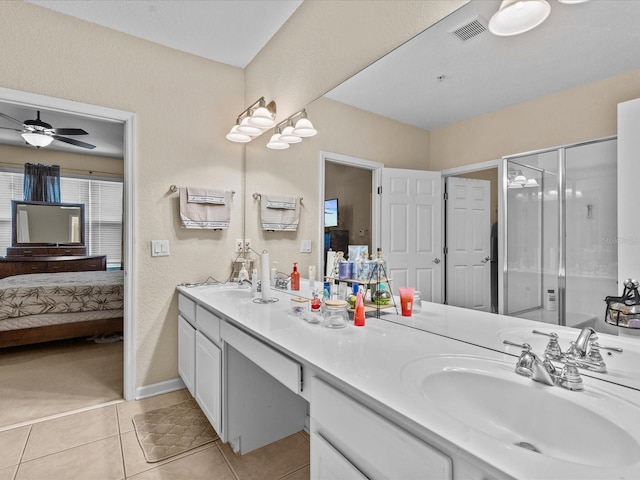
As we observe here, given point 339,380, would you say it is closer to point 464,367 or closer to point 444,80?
point 464,367

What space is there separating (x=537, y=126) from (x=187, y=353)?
7.61 ft

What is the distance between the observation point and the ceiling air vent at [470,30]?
1213 mm

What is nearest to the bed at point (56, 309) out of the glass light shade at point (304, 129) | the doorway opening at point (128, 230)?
the doorway opening at point (128, 230)

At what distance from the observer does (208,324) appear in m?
1.95

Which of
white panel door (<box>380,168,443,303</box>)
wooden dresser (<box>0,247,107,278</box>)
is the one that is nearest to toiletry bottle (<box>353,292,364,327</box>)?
white panel door (<box>380,168,443,303</box>)

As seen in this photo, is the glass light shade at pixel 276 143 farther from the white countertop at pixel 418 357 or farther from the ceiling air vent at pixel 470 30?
the ceiling air vent at pixel 470 30

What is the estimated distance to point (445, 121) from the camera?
Answer: 131 centimetres

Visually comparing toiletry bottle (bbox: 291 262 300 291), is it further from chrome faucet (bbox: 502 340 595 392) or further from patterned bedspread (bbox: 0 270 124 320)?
patterned bedspread (bbox: 0 270 124 320)

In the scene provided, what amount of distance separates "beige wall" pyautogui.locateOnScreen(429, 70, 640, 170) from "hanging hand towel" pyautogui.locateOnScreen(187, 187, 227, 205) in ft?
5.92

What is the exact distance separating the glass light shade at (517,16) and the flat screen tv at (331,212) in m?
1.00

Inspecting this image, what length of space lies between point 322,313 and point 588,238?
40.0 inches

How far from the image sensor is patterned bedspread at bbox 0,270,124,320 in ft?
10.8

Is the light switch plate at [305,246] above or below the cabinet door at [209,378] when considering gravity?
above

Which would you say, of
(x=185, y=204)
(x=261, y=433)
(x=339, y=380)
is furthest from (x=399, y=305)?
(x=185, y=204)
